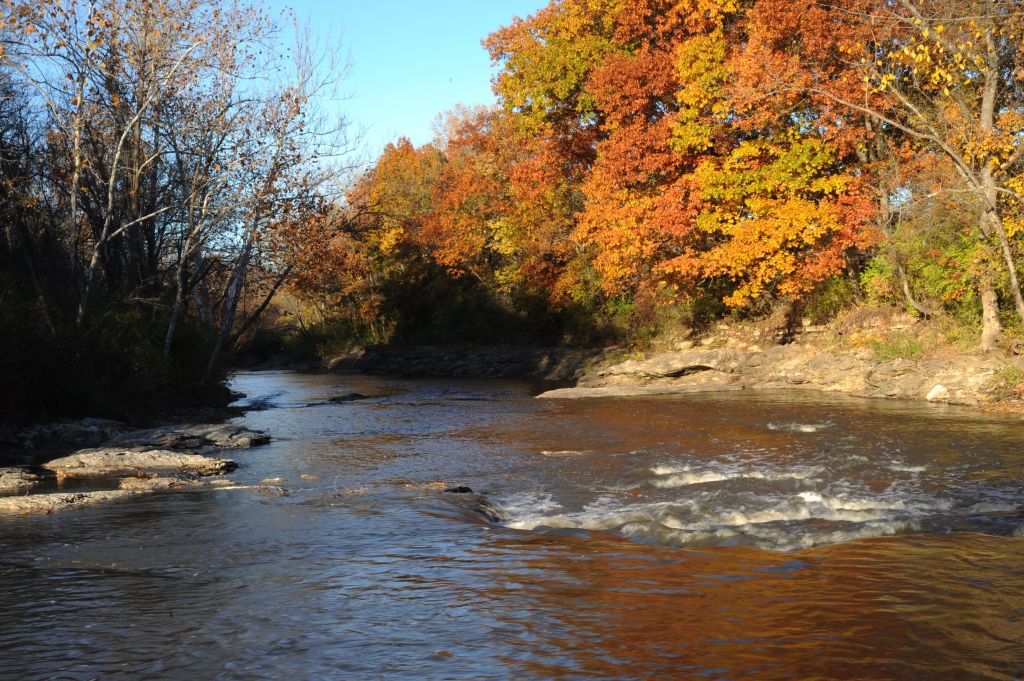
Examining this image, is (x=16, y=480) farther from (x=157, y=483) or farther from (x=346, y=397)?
(x=346, y=397)

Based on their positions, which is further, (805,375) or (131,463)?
(805,375)

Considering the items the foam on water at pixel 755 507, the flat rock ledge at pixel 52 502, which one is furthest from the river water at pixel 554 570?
the flat rock ledge at pixel 52 502

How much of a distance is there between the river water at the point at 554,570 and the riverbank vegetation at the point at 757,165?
26.6 feet

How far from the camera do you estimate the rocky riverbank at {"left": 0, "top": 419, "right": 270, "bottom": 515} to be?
983 centimetres

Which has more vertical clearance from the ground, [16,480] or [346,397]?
[16,480]

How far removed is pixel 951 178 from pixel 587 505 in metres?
14.4

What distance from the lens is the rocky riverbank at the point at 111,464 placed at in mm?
9828

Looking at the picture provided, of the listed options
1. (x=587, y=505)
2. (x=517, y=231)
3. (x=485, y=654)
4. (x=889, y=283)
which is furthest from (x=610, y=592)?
(x=517, y=231)

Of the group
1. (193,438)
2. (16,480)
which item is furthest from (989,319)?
(16,480)

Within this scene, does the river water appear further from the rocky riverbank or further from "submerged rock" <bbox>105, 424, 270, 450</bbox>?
"submerged rock" <bbox>105, 424, 270, 450</bbox>

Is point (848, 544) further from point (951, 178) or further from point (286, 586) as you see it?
point (951, 178)

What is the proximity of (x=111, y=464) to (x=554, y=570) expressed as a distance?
7761mm

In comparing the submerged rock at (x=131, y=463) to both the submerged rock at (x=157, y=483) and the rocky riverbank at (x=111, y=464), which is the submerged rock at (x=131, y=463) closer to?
the rocky riverbank at (x=111, y=464)

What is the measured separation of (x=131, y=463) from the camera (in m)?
12.0
